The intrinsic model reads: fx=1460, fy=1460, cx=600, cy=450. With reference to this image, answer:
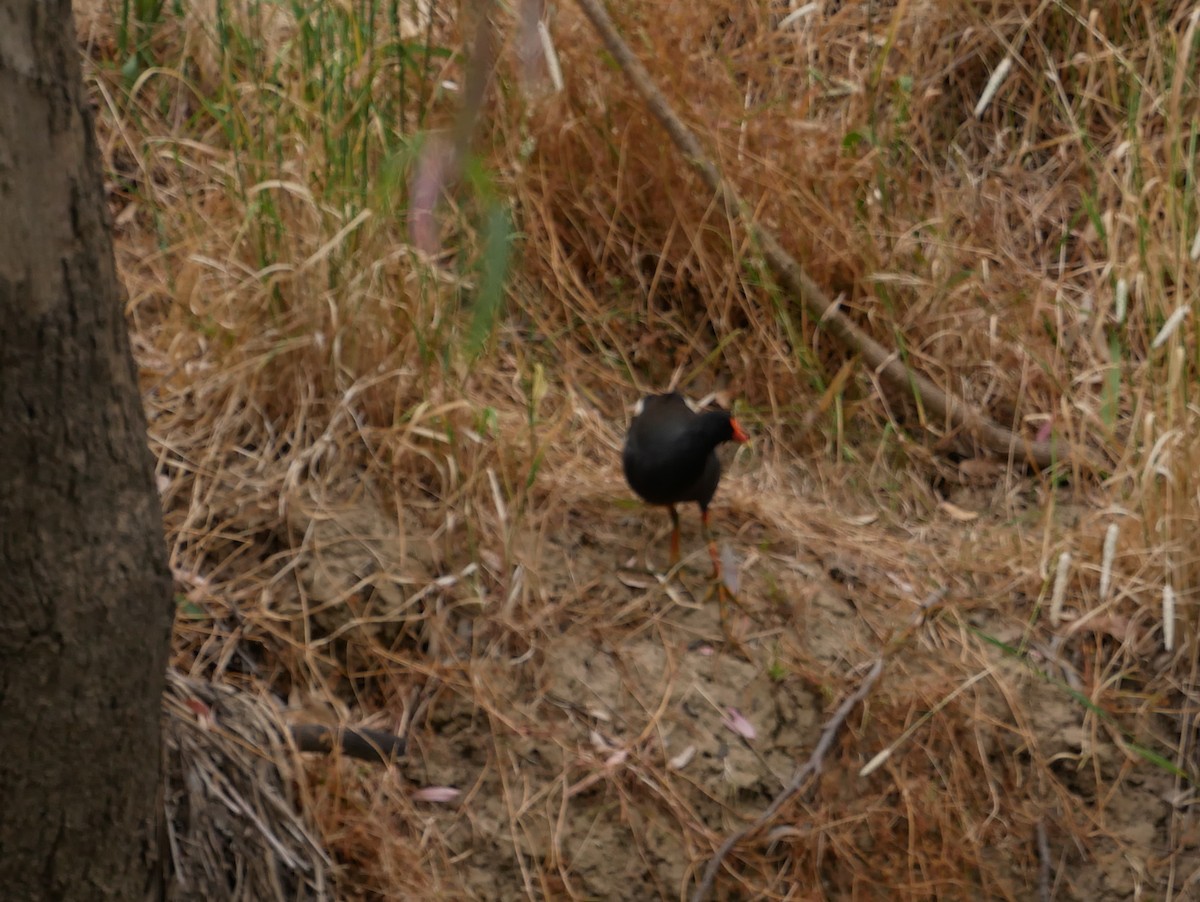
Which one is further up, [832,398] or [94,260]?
[94,260]

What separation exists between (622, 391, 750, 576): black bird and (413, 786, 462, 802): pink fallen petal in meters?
0.72

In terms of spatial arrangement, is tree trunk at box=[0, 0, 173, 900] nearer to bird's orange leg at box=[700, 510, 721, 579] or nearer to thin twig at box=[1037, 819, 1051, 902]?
bird's orange leg at box=[700, 510, 721, 579]

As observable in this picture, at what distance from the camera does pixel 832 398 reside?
11.9 ft

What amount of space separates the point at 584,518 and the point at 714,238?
98cm

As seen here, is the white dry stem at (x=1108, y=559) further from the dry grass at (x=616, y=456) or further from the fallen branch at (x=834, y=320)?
the fallen branch at (x=834, y=320)

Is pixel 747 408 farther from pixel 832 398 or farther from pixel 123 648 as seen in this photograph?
pixel 123 648

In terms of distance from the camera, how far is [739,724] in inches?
113

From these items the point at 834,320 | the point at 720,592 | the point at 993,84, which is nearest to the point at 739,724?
the point at 720,592

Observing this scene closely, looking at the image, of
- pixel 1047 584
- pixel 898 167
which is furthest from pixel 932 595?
pixel 898 167

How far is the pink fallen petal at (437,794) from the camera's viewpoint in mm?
2705

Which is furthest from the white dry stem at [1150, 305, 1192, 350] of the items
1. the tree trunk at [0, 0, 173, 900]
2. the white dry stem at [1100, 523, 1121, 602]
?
the tree trunk at [0, 0, 173, 900]

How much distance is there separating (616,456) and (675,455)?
1.66ft

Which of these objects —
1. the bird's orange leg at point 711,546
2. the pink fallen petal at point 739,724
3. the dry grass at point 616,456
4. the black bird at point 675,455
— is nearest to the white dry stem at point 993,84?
the dry grass at point 616,456

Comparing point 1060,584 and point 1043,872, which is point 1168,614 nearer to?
point 1060,584
